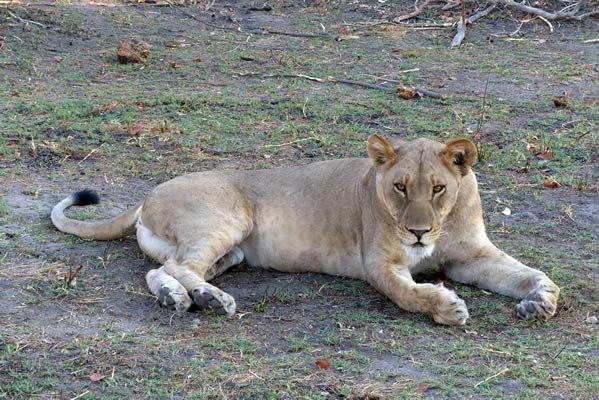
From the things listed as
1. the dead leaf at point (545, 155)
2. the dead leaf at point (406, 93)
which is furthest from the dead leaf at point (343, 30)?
the dead leaf at point (545, 155)

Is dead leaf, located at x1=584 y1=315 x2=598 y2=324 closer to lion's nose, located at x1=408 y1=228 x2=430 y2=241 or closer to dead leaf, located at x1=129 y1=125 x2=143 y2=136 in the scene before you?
lion's nose, located at x1=408 y1=228 x2=430 y2=241

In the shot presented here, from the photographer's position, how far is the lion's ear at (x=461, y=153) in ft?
14.4

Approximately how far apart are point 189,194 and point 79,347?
131cm

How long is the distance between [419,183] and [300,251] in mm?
832

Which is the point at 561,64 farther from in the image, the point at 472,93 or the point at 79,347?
the point at 79,347

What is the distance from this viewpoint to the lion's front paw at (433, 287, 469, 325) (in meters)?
4.12

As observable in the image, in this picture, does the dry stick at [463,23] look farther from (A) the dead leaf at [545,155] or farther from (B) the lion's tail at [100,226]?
(B) the lion's tail at [100,226]

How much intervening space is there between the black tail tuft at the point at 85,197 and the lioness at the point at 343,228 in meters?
0.10

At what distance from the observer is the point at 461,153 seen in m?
4.44

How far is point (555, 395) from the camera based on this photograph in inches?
138

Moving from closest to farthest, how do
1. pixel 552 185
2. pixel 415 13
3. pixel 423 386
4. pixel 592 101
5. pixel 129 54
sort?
pixel 423 386 → pixel 552 185 → pixel 592 101 → pixel 129 54 → pixel 415 13

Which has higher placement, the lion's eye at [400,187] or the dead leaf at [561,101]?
the lion's eye at [400,187]

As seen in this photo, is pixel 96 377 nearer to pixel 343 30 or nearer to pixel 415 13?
pixel 343 30

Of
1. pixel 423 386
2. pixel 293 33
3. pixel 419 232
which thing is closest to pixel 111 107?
pixel 293 33
